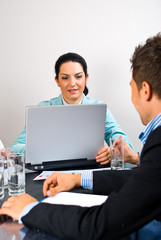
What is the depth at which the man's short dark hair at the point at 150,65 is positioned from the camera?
96cm

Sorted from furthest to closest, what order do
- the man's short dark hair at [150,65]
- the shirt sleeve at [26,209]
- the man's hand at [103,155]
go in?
the man's hand at [103,155]
the man's short dark hair at [150,65]
the shirt sleeve at [26,209]

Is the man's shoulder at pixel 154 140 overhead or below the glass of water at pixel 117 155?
overhead

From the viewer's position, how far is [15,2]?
274 cm

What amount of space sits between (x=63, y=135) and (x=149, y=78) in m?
0.57

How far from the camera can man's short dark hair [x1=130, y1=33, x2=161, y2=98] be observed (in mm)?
960

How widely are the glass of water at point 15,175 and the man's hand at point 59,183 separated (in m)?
0.11

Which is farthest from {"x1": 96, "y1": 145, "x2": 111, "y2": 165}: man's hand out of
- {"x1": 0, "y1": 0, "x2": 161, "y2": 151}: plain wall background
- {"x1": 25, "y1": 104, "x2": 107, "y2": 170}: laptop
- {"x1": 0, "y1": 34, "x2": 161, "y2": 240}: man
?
{"x1": 0, "y1": 0, "x2": 161, "y2": 151}: plain wall background

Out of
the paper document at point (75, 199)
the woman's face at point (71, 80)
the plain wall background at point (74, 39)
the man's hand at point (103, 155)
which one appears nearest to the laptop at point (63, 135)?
the man's hand at point (103, 155)

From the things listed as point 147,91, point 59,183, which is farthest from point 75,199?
point 147,91

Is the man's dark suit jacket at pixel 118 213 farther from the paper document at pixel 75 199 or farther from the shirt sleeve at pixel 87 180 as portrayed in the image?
the shirt sleeve at pixel 87 180

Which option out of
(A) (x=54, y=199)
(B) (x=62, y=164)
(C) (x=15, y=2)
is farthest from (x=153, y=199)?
(C) (x=15, y=2)

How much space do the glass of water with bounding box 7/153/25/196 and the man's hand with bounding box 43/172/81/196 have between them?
0.11 metres

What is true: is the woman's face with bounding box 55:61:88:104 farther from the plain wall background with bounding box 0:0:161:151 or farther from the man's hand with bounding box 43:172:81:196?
the man's hand with bounding box 43:172:81:196

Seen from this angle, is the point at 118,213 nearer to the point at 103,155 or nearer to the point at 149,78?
the point at 149,78
